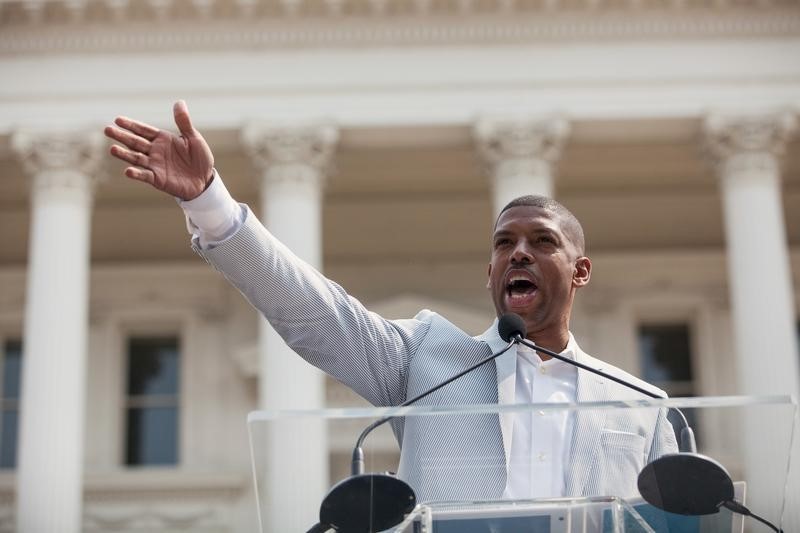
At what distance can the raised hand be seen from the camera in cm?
276

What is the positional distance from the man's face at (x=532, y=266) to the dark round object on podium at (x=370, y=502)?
0.75 metres

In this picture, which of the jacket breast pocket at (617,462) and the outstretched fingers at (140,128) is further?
the outstretched fingers at (140,128)

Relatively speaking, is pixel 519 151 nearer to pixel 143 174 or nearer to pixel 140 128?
pixel 140 128

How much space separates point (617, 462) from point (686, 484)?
18cm

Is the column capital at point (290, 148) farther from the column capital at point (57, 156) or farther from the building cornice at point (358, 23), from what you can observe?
the column capital at point (57, 156)

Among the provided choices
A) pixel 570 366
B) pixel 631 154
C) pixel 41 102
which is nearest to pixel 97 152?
pixel 41 102

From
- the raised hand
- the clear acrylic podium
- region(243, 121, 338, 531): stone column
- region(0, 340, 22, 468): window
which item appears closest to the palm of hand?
the raised hand

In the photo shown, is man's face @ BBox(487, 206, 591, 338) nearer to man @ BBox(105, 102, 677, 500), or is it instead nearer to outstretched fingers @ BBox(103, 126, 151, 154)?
man @ BBox(105, 102, 677, 500)

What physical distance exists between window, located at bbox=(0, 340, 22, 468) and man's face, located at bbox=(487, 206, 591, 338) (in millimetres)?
19915

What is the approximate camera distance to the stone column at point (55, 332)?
53.8ft

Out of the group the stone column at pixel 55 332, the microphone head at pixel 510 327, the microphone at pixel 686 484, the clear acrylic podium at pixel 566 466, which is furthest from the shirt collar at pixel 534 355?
the stone column at pixel 55 332

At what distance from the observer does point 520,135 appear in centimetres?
1719

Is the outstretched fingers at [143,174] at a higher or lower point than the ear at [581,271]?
higher

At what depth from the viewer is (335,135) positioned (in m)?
17.5
